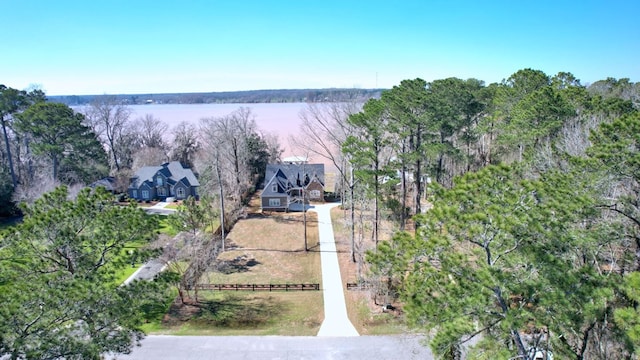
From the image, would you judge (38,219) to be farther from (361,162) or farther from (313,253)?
(313,253)

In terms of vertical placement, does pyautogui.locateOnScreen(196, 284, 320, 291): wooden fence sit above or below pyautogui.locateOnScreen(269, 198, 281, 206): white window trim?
below

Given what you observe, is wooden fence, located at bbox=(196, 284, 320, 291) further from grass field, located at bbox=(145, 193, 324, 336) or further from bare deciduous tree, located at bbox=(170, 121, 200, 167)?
bare deciduous tree, located at bbox=(170, 121, 200, 167)

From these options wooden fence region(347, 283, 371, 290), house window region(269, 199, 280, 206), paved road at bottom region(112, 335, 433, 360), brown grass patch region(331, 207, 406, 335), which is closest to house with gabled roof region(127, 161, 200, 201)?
house window region(269, 199, 280, 206)

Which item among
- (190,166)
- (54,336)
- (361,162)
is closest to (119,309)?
(54,336)

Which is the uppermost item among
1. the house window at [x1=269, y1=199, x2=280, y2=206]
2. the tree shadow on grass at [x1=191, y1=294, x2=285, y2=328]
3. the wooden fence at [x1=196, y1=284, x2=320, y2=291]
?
the house window at [x1=269, y1=199, x2=280, y2=206]

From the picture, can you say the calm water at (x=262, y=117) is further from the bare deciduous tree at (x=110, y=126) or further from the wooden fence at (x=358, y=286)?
the wooden fence at (x=358, y=286)

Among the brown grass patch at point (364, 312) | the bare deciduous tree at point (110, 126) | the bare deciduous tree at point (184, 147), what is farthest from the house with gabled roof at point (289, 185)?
the bare deciduous tree at point (110, 126)
